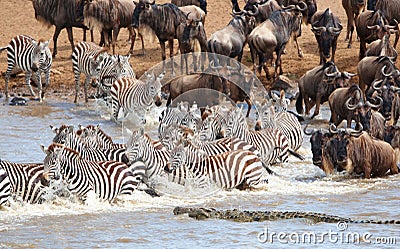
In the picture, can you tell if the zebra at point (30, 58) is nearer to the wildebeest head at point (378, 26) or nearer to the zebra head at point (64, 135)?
the wildebeest head at point (378, 26)

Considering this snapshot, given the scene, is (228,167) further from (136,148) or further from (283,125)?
(283,125)

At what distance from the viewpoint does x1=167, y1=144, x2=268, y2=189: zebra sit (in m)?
11.9

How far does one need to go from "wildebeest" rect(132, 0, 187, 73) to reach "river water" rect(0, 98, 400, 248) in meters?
7.65

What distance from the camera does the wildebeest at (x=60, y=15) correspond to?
21797mm

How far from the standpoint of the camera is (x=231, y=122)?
45.4 ft

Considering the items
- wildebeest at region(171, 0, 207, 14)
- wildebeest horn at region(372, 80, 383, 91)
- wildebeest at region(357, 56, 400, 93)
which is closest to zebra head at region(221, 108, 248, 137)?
wildebeest horn at region(372, 80, 383, 91)

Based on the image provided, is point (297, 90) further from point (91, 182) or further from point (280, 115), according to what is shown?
point (91, 182)

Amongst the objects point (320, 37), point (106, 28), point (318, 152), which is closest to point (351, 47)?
point (320, 37)

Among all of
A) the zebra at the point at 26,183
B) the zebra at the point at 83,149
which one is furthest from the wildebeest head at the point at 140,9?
the zebra at the point at 26,183

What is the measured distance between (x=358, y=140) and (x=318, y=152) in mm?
528

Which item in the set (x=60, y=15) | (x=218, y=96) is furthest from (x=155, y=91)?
(x=60, y=15)

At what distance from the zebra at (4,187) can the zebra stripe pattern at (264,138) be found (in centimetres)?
392

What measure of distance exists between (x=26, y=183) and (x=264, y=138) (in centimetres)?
387

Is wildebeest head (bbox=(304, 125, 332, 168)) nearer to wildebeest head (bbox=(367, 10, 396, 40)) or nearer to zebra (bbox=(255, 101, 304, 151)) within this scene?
zebra (bbox=(255, 101, 304, 151))
